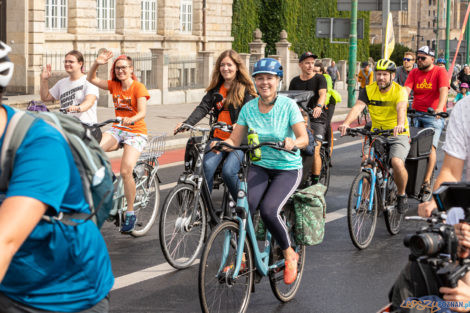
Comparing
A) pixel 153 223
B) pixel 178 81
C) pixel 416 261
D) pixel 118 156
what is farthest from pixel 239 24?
pixel 416 261

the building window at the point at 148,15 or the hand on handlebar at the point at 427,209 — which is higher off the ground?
the building window at the point at 148,15

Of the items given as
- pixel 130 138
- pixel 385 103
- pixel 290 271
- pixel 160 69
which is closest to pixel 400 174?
pixel 385 103

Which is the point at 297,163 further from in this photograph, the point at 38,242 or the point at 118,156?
the point at 118,156

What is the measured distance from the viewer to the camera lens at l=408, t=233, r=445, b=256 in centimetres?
304

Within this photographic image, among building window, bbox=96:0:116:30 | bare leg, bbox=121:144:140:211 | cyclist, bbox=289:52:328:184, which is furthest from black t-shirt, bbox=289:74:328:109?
building window, bbox=96:0:116:30

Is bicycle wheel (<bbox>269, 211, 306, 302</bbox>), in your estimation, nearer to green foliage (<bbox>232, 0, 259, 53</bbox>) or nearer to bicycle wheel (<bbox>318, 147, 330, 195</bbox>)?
bicycle wheel (<bbox>318, 147, 330, 195</bbox>)

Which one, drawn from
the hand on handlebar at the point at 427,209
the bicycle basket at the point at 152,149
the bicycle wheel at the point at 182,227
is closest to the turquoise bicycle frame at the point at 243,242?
the bicycle wheel at the point at 182,227

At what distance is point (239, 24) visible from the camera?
1554 inches

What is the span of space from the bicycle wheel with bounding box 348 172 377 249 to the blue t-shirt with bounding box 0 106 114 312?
203 inches

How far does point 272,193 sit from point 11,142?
3304mm

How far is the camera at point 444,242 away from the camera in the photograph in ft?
10.1

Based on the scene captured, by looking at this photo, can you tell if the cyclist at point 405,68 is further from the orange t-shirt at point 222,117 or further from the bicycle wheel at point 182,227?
the bicycle wheel at point 182,227

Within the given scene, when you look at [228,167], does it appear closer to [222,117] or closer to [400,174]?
[222,117]

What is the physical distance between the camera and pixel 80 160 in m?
2.74
